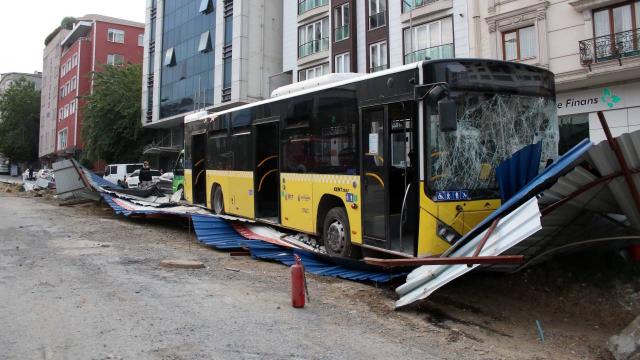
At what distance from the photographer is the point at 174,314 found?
5.52 m

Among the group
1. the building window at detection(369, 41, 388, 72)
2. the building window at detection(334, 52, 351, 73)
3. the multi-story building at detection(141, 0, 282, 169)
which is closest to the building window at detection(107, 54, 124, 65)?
the multi-story building at detection(141, 0, 282, 169)

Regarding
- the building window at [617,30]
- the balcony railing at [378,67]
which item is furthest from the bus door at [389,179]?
the balcony railing at [378,67]

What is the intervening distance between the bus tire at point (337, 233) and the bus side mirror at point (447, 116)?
102 inches

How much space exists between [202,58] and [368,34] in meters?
16.2

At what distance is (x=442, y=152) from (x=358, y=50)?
77.8ft

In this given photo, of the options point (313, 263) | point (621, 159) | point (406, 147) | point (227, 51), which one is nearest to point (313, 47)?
point (227, 51)

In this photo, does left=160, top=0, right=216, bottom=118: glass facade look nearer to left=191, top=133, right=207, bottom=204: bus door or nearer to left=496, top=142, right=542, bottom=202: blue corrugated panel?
left=191, top=133, right=207, bottom=204: bus door

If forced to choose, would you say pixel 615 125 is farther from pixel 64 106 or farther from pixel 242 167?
pixel 64 106

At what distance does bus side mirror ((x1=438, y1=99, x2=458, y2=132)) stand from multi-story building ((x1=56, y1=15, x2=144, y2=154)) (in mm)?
58564

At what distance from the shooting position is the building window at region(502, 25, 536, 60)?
20.2 metres

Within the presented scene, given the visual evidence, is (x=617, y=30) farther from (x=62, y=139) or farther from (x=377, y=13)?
(x=62, y=139)

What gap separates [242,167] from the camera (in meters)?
11.9

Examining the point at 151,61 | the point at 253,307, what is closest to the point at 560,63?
the point at 253,307

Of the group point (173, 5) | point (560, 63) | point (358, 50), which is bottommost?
point (560, 63)
